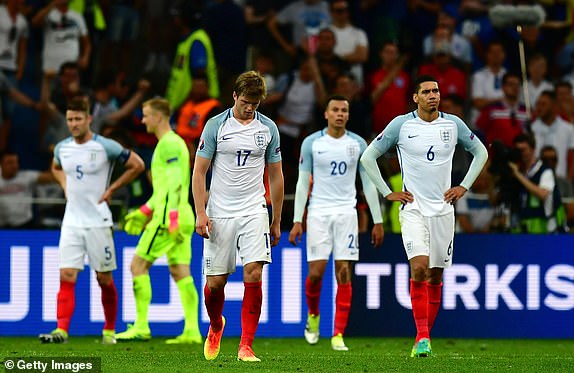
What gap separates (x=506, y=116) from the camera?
1917 centimetres

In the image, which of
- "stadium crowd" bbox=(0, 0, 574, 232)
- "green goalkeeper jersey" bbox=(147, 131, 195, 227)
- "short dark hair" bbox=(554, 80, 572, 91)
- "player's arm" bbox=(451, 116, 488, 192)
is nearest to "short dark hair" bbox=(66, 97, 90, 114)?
"green goalkeeper jersey" bbox=(147, 131, 195, 227)

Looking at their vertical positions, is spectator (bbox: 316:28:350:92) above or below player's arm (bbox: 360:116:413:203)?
above

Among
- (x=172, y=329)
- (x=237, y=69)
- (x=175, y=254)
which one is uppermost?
(x=237, y=69)

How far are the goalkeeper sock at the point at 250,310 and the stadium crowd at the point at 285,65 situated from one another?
601 centimetres

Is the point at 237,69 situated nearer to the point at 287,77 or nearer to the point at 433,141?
the point at 287,77

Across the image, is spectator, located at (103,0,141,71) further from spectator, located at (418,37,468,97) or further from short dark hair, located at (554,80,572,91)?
short dark hair, located at (554,80,572,91)

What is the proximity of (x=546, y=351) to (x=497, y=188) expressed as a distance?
10.1 feet

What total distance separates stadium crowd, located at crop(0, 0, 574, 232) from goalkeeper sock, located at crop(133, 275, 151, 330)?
9.89 feet

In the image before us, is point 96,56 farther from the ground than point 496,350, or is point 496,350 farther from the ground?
point 96,56

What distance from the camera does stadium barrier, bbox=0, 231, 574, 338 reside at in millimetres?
16125

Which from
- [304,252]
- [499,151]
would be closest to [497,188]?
[499,151]

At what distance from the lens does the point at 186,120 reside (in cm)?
1761

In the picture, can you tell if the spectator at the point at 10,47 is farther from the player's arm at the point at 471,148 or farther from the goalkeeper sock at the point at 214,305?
the player's arm at the point at 471,148

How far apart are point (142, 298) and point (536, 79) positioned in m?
8.02
